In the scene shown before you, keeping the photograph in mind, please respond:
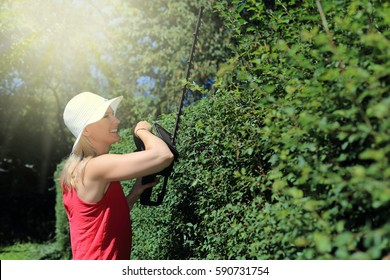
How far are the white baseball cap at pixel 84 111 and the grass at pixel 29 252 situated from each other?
1255 centimetres

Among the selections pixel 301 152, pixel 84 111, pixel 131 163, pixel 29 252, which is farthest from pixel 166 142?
pixel 29 252

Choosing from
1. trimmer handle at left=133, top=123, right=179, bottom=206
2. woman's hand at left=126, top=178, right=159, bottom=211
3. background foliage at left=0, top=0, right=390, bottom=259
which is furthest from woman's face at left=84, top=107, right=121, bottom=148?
background foliage at left=0, top=0, right=390, bottom=259

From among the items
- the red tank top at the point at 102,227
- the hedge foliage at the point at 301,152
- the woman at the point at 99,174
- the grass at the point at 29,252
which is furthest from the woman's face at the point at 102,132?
the grass at the point at 29,252

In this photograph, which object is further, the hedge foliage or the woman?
the woman

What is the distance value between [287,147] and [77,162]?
172cm

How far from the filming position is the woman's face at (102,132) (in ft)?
11.9

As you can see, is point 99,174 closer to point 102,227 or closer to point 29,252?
point 102,227

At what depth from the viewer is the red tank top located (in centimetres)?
347

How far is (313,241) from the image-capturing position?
7.40 ft

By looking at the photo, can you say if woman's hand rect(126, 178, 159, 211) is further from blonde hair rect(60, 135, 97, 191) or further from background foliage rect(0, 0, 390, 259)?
blonde hair rect(60, 135, 97, 191)

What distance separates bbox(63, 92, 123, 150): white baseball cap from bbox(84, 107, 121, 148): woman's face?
0.05 meters

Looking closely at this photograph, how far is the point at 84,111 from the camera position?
372cm
